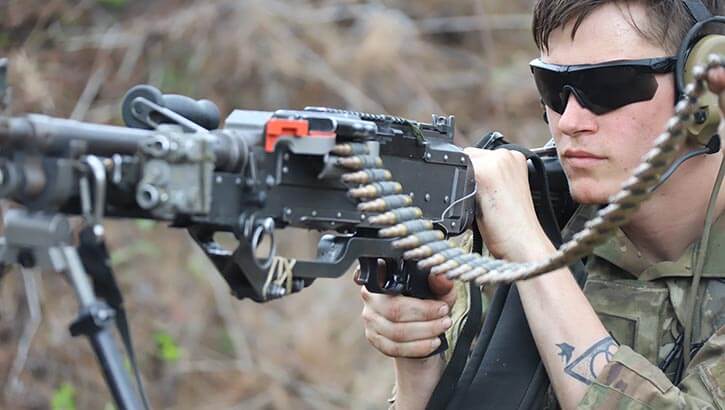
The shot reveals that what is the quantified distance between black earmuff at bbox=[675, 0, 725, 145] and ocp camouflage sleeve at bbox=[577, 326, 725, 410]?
49 cm

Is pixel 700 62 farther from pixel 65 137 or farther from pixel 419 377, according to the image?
pixel 65 137


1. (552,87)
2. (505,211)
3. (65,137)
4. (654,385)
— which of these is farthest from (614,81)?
(65,137)

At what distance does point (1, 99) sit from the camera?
1.87 m

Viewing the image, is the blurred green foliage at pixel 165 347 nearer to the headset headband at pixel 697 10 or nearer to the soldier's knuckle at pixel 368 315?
the soldier's knuckle at pixel 368 315

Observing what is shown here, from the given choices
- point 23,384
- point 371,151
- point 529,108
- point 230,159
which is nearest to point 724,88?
point 371,151

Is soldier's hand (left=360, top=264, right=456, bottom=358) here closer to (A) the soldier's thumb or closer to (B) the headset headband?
(A) the soldier's thumb

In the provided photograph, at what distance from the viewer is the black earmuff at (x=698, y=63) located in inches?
104

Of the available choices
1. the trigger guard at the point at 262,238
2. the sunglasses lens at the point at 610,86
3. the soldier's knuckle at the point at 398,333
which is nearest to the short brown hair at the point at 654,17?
the sunglasses lens at the point at 610,86

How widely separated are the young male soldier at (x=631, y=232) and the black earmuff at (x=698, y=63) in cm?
4

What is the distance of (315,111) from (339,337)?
13.3ft

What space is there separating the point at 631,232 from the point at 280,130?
1.29 meters

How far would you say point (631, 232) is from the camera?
9.95 ft

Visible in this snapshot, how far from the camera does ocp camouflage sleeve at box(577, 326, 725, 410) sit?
2.57 m

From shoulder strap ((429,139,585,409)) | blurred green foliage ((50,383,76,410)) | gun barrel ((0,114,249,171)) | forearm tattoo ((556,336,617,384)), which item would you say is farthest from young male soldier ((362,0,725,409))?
blurred green foliage ((50,383,76,410))
